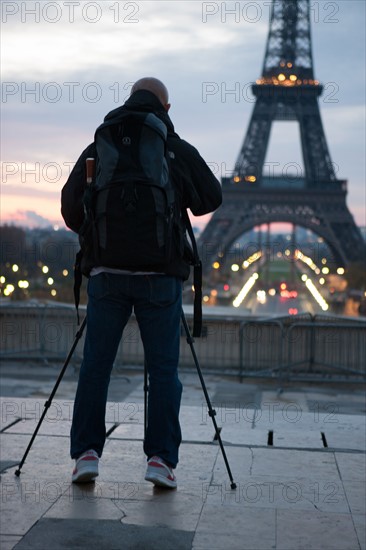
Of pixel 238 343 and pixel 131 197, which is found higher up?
pixel 131 197

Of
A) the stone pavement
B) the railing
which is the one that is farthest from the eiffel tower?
the stone pavement

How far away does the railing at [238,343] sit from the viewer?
43.1 ft

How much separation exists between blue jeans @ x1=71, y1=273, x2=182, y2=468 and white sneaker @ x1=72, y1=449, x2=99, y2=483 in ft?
0.16

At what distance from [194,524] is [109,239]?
1.33 meters

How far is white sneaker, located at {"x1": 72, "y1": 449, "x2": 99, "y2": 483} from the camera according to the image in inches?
184

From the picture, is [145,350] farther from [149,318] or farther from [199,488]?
[199,488]

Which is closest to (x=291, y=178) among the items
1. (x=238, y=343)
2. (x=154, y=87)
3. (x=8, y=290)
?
(x=8, y=290)

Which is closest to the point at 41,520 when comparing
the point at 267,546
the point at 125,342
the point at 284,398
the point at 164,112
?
the point at 267,546

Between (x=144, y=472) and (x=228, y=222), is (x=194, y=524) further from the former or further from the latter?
(x=228, y=222)

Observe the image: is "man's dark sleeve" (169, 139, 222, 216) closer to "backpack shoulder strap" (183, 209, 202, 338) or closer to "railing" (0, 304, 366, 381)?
"backpack shoulder strap" (183, 209, 202, 338)

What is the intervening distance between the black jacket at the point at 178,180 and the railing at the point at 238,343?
800 centimetres

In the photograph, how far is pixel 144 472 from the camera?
4.97 metres

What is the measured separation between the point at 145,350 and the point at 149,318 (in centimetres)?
15

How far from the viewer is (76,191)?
4816 mm
